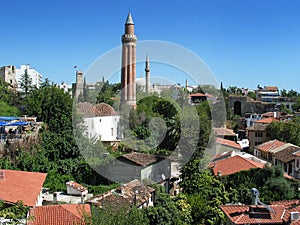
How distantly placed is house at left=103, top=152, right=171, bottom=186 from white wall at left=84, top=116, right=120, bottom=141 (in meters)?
5.26

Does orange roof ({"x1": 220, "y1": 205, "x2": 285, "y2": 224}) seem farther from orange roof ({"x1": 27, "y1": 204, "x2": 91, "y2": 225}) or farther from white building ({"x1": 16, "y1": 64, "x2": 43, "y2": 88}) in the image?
white building ({"x1": 16, "y1": 64, "x2": 43, "y2": 88})

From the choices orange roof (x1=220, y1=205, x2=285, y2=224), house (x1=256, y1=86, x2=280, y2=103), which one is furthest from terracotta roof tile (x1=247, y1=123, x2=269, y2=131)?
house (x1=256, y1=86, x2=280, y2=103)

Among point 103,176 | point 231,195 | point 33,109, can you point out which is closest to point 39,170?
point 103,176

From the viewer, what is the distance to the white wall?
23.5 m

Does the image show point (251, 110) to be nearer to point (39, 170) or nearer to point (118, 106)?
point (118, 106)

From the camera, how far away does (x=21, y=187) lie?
37.8 ft

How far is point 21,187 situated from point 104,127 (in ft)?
46.2

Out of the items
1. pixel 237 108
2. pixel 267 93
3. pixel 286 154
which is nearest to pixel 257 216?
pixel 286 154

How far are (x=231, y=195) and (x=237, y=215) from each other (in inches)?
198

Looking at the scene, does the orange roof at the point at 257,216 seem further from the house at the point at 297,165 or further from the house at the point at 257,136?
the house at the point at 257,136

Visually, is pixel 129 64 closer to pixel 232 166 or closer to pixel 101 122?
pixel 101 122

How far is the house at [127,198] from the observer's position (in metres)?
12.0

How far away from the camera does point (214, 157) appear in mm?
20406

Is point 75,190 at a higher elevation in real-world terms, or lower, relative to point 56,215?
lower
